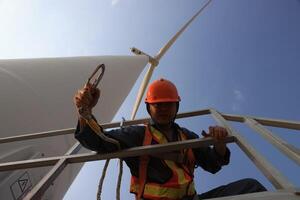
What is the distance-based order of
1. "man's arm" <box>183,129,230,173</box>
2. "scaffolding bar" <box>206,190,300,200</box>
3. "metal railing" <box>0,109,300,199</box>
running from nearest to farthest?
"scaffolding bar" <box>206,190,300,200</box>
"metal railing" <box>0,109,300,199</box>
"man's arm" <box>183,129,230,173</box>

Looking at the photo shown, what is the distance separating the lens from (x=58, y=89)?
532cm

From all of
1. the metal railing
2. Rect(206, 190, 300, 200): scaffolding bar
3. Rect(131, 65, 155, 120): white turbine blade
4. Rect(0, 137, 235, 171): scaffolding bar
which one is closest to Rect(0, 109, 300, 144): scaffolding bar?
the metal railing

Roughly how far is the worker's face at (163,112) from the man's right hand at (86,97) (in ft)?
3.00

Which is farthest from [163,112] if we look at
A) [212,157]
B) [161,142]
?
[212,157]

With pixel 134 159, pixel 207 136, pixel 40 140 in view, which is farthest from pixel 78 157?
pixel 40 140

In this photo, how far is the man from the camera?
8.94 feet

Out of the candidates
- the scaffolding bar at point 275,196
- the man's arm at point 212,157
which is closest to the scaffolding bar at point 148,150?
the man's arm at point 212,157

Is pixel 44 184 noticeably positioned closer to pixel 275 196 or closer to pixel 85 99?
pixel 85 99

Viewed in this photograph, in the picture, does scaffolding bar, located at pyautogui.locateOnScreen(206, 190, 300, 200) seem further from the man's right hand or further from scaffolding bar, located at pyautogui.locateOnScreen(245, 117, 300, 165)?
the man's right hand

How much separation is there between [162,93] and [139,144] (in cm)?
56

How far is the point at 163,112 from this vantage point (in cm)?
337

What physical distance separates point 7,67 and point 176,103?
2.89 meters

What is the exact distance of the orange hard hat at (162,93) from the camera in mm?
3370

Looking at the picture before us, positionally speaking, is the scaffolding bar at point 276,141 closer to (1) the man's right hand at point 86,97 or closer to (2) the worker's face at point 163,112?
(2) the worker's face at point 163,112
